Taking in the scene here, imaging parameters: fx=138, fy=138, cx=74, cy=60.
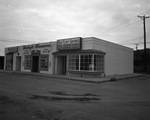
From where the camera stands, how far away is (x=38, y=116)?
4742 mm

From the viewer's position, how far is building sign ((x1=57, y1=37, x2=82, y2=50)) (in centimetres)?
2030

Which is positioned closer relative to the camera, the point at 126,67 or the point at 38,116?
the point at 38,116

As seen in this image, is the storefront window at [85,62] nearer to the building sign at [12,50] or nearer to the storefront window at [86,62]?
the storefront window at [86,62]

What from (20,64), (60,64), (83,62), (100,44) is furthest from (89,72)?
(20,64)

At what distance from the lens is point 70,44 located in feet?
69.5

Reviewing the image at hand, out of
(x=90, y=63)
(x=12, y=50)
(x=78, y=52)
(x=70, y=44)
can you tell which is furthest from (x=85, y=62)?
(x=12, y=50)

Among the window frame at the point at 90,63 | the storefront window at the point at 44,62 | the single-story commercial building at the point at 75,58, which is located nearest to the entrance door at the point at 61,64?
the single-story commercial building at the point at 75,58

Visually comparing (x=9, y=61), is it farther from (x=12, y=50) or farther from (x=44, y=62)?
(x=44, y=62)

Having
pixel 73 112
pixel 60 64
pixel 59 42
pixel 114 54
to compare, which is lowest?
pixel 73 112

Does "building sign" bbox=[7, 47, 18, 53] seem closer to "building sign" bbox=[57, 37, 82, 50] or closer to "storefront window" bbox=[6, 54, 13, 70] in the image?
"storefront window" bbox=[6, 54, 13, 70]

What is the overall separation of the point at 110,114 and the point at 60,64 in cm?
1997

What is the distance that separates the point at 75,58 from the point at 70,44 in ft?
7.52

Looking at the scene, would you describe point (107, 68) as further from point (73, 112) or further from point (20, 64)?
point (20, 64)

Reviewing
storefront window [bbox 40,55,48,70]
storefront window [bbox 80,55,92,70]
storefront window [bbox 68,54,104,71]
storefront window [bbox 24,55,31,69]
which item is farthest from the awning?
storefront window [bbox 24,55,31,69]
